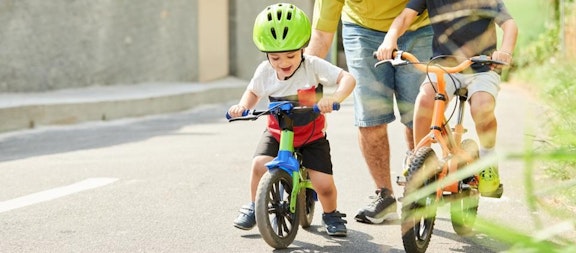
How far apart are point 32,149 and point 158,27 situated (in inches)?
359

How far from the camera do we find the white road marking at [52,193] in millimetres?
6184

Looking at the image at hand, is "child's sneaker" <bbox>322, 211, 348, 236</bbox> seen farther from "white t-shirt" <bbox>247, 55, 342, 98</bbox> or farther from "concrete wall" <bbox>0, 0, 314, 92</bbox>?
"concrete wall" <bbox>0, 0, 314, 92</bbox>

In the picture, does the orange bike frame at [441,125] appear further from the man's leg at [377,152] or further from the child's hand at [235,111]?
the man's leg at [377,152]

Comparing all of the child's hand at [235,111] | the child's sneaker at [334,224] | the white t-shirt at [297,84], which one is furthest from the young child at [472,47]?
the child's hand at [235,111]

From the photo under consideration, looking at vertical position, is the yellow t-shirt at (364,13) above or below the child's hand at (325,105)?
above

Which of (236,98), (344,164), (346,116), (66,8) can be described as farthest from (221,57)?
(344,164)

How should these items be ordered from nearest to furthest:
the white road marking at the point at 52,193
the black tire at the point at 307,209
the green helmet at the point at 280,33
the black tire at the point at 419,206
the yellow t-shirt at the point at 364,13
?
the black tire at the point at 419,206, the green helmet at the point at 280,33, the black tire at the point at 307,209, the yellow t-shirt at the point at 364,13, the white road marking at the point at 52,193

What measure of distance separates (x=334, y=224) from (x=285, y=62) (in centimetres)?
85

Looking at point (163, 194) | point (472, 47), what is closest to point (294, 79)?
point (472, 47)

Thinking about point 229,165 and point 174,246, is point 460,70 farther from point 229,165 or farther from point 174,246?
point 229,165

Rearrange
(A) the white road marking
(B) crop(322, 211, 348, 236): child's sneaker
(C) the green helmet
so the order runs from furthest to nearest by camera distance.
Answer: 1. (A) the white road marking
2. (B) crop(322, 211, 348, 236): child's sneaker
3. (C) the green helmet

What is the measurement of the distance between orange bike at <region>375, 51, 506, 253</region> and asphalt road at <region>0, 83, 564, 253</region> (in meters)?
0.19

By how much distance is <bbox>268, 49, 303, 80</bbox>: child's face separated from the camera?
4844 mm

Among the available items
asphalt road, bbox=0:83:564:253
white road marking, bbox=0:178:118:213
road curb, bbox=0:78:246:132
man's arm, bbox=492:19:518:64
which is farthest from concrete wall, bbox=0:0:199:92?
man's arm, bbox=492:19:518:64
